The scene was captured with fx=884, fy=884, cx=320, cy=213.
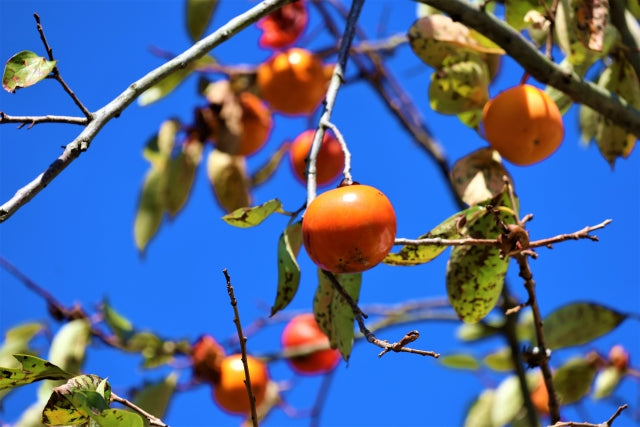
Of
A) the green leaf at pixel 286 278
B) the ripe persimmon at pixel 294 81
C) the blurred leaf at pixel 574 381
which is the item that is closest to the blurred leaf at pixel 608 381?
the blurred leaf at pixel 574 381

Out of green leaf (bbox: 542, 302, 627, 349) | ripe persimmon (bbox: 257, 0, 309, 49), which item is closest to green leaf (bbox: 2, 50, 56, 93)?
green leaf (bbox: 542, 302, 627, 349)

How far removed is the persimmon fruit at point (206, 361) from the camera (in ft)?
6.91

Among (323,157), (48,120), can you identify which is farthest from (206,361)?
(48,120)

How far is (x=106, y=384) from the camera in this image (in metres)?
0.94

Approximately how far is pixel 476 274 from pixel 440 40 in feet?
1.32

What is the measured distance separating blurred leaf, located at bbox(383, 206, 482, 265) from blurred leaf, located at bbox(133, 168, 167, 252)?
972mm

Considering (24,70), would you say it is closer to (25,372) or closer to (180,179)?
(25,372)

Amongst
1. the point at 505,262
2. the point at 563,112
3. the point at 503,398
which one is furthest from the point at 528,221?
the point at 503,398

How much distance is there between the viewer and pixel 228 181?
2.09 meters

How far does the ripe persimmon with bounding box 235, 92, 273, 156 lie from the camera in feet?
6.61

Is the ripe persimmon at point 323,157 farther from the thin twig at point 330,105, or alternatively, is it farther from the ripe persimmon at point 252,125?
the thin twig at point 330,105

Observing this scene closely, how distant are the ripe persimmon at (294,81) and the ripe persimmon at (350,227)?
956mm

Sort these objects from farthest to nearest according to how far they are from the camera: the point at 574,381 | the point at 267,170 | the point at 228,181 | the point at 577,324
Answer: the point at 267,170, the point at 228,181, the point at 574,381, the point at 577,324

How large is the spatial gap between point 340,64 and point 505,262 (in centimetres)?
36
